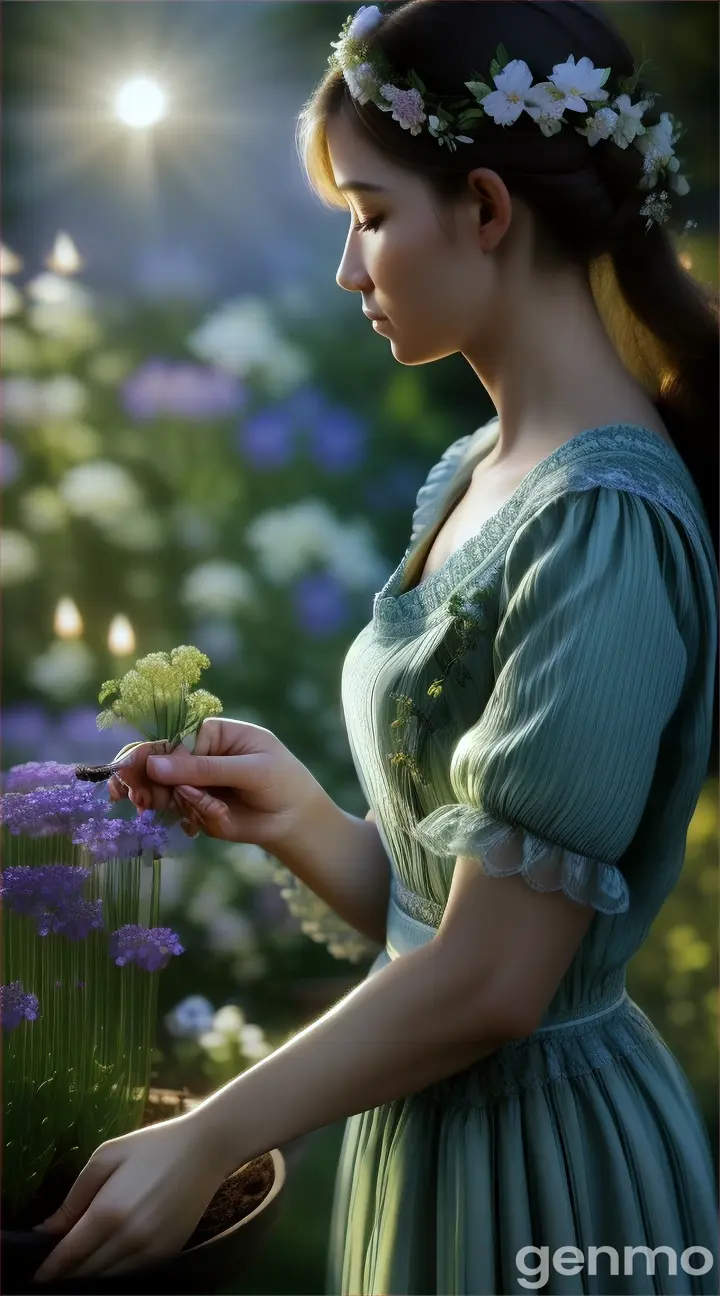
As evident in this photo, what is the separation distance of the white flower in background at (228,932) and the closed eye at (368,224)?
518 mm

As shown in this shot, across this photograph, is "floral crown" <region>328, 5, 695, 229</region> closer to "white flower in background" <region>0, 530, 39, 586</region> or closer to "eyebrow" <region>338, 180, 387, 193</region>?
"eyebrow" <region>338, 180, 387, 193</region>

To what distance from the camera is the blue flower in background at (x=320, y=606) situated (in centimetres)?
91

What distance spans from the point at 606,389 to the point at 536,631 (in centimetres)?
20

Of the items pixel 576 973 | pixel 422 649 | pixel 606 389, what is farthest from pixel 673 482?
pixel 576 973

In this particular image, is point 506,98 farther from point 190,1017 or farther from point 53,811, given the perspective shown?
point 190,1017

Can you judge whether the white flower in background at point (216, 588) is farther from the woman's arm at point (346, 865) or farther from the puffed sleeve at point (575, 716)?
the puffed sleeve at point (575, 716)

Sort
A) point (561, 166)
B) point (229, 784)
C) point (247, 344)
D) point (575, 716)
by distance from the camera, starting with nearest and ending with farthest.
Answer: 1. point (575, 716)
2. point (561, 166)
3. point (229, 784)
4. point (247, 344)

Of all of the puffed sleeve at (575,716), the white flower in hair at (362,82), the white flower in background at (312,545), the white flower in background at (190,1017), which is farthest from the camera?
the white flower in background at (312,545)

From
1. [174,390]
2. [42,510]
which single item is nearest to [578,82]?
[174,390]

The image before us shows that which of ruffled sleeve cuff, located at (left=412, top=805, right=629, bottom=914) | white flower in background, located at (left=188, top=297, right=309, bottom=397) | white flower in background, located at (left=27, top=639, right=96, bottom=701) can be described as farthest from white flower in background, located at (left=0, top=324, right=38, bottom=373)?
ruffled sleeve cuff, located at (left=412, top=805, right=629, bottom=914)

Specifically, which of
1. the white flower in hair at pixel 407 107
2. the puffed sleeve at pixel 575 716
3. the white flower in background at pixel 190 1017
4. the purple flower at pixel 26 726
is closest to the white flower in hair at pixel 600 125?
the white flower in hair at pixel 407 107

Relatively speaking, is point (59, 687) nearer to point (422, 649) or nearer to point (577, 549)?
point (422, 649)

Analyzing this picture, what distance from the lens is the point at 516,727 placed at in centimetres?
59

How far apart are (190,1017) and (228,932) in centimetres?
8
